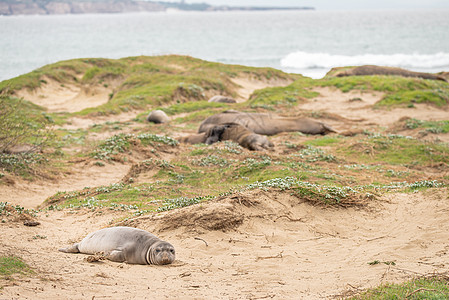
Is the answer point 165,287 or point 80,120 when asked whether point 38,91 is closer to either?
point 80,120

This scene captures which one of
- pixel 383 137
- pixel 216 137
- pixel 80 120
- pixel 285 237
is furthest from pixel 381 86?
pixel 285 237

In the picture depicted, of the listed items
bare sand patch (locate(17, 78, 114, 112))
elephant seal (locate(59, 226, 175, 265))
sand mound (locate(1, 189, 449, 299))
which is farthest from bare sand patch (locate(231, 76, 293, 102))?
elephant seal (locate(59, 226, 175, 265))

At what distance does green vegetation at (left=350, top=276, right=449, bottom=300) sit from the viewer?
460 cm

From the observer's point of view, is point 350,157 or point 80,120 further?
point 80,120

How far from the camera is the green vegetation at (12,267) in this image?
16.7 feet

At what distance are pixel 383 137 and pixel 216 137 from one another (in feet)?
18.5

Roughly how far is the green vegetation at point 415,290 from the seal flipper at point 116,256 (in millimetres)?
3344

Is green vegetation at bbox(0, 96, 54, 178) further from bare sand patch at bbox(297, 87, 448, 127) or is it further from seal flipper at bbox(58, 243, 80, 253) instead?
bare sand patch at bbox(297, 87, 448, 127)

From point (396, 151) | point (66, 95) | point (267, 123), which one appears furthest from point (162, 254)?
point (66, 95)

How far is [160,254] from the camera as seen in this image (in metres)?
6.26

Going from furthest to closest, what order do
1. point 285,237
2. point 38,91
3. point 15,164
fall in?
point 38,91, point 15,164, point 285,237

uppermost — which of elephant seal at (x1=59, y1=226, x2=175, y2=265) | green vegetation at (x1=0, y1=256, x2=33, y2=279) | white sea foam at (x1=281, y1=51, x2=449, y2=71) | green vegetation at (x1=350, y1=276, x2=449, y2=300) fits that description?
green vegetation at (x1=0, y1=256, x2=33, y2=279)

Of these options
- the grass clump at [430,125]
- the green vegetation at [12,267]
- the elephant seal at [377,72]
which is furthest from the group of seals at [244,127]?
the elephant seal at [377,72]

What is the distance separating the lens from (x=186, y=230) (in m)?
7.39
